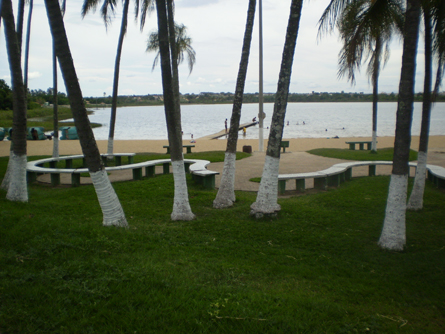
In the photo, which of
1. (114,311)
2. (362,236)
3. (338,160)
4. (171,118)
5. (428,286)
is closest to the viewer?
(114,311)

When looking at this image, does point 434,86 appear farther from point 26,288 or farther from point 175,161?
point 26,288

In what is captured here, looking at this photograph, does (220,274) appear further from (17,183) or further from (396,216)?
(17,183)

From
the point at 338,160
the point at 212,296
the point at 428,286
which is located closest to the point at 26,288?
the point at 212,296

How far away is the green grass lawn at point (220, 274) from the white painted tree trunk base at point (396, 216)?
0.19 m

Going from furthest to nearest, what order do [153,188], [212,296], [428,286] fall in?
[153,188] → [428,286] → [212,296]

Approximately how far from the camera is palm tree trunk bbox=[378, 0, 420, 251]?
479 cm

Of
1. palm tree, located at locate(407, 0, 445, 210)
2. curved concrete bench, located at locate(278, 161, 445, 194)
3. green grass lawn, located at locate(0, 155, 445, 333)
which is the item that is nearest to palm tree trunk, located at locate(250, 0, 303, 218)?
green grass lawn, located at locate(0, 155, 445, 333)

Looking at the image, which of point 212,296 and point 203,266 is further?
point 203,266

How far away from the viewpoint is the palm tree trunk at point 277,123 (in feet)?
18.6

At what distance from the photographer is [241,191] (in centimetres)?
873

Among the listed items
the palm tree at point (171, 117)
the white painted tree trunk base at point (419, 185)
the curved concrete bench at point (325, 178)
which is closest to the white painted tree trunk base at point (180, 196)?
the palm tree at point (171, 117)

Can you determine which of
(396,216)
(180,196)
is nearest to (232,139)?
(180,196)

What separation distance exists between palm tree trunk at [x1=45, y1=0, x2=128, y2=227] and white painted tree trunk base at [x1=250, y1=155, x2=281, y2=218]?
2.30m

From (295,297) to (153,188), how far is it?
19.1 ft
